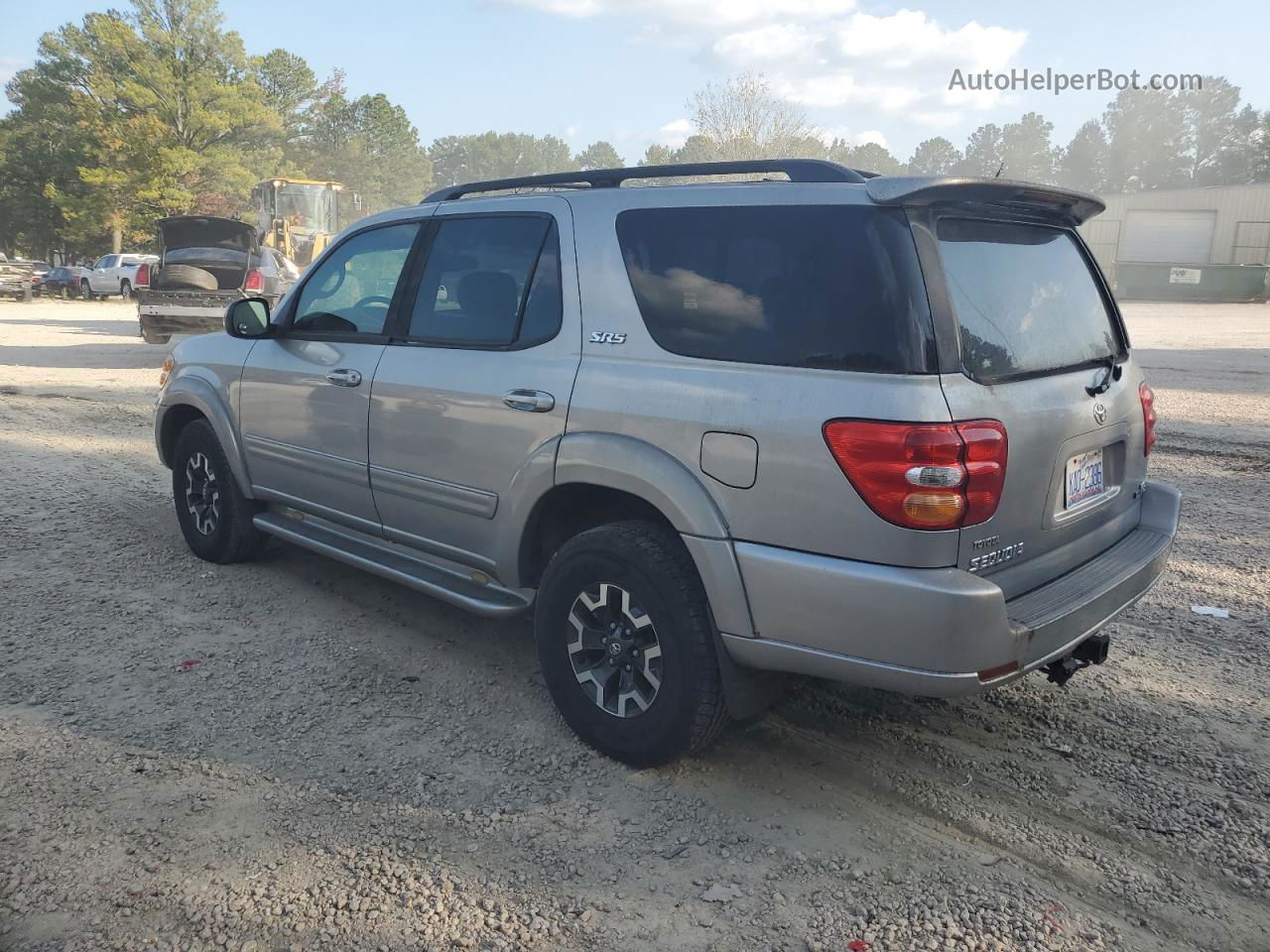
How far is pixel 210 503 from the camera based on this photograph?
5.33m

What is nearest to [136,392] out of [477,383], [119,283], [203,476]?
[203,476]

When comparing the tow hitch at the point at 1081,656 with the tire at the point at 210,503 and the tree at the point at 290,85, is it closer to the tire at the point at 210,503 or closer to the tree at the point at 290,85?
the tire at the point at 210,503

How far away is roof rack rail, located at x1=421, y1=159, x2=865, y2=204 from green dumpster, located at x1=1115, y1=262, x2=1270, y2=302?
1663 inches

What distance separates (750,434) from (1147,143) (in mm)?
127281

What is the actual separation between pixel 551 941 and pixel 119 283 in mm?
36955

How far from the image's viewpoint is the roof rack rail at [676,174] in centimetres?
301

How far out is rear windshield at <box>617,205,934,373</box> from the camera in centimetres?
274

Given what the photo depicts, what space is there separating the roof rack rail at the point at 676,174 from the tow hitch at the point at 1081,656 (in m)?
1.67

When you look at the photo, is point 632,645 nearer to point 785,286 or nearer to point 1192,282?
point 785,286

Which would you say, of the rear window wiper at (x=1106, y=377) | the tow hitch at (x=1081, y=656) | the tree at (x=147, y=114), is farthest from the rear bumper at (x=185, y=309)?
the tree at (x=147, y=114)

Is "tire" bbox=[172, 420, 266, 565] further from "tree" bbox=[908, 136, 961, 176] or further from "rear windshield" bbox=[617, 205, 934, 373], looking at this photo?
"tree" bbox=[908, 136, 961, 176]

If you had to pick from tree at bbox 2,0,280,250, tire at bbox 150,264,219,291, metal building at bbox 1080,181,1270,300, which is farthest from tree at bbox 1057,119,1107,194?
tire at bbox 150,264,219,291

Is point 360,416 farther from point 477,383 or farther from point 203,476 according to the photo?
point 203,476

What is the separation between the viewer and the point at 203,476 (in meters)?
5.33
